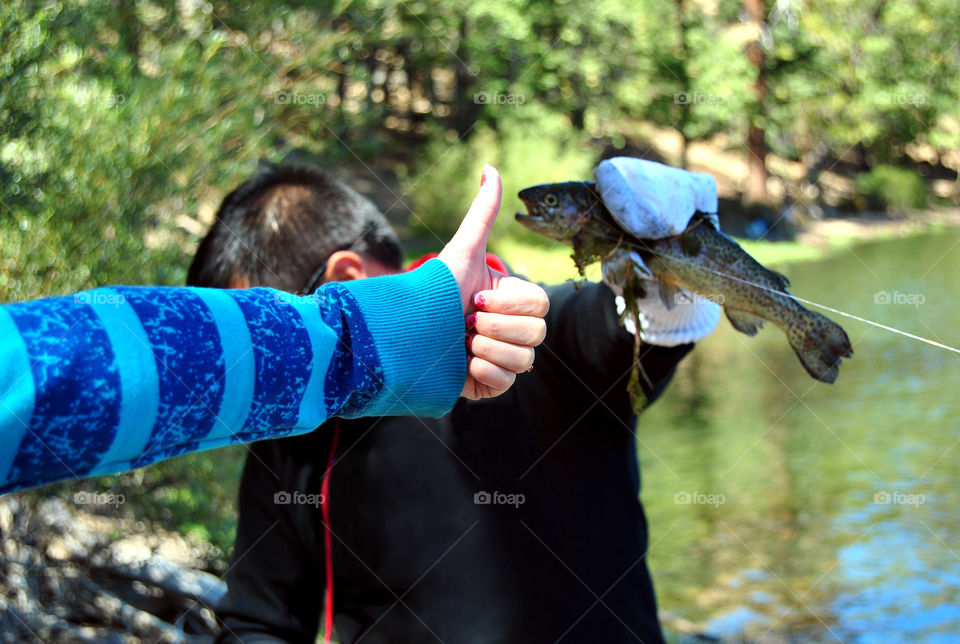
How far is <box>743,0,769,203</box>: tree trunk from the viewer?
2956cm

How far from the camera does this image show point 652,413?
39.9 feet

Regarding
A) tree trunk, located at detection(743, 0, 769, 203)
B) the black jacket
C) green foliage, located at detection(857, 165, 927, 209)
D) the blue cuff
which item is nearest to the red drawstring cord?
the black jacket

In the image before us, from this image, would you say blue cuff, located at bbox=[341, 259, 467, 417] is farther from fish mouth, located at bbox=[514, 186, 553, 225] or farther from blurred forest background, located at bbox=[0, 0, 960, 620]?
blurred forest background, located at bbox=[0, 0, 960, 620]

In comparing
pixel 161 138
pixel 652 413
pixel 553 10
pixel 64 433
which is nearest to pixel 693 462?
pixel 652 413

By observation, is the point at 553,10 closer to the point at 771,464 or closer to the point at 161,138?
the point at 771,464

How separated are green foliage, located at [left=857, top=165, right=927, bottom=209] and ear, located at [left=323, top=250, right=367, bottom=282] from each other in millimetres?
31331

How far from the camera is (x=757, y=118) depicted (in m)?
30.4

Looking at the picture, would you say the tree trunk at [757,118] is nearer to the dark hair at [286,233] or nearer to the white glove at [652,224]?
the dark hair at [286,233]

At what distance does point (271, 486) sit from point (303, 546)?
0.65ft

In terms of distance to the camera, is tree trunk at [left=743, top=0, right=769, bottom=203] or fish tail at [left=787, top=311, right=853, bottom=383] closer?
fish tail at [left=787, top=311, right=853, bottom=383]

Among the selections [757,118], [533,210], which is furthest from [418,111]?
[533,210]

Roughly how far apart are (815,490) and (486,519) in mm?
7875

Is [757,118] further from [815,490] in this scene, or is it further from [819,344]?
[819,344]

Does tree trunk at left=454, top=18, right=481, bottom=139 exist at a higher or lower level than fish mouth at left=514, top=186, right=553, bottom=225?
lower
